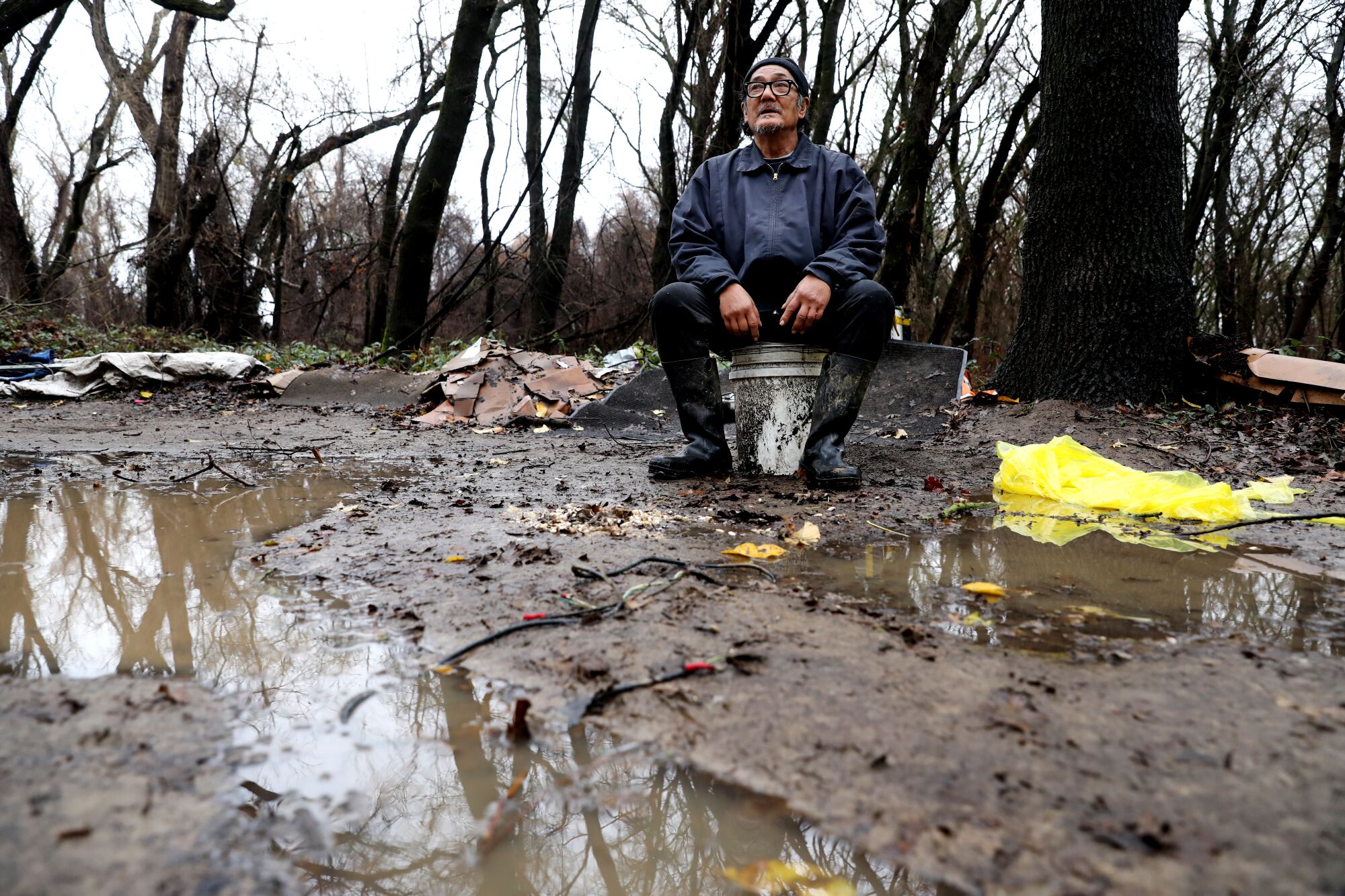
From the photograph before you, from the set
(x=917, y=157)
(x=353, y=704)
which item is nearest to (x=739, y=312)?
(x=353, y=704)

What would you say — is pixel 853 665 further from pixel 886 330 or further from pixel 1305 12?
pixel 1305 12

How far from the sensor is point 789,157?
Result: 3.31m

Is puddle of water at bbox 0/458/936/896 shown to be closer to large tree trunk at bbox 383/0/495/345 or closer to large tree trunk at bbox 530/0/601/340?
large tree trunk at bbox 383/0/495/345

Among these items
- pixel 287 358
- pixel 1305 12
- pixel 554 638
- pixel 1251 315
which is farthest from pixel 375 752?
pixel 1251 315

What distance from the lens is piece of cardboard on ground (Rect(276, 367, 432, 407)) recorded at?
6828mm

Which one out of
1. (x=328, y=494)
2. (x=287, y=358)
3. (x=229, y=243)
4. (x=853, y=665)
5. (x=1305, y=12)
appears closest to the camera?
(x=853, y=665)

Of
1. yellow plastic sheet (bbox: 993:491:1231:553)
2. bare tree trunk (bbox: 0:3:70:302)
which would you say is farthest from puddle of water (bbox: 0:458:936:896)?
bare tree trunk (bbox: 0:3:70:302)

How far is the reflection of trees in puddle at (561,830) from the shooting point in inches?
35.0

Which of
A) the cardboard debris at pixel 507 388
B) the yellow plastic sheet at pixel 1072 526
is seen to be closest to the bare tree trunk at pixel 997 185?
the cardboard debris at pixel 507 388

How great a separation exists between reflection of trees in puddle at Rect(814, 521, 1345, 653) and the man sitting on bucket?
2.92 feet

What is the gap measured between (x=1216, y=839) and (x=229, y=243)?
16438mm

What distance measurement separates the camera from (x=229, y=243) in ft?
47.2

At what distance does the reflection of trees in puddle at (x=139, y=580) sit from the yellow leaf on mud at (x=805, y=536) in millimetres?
1281

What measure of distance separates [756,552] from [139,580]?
1.47 m
